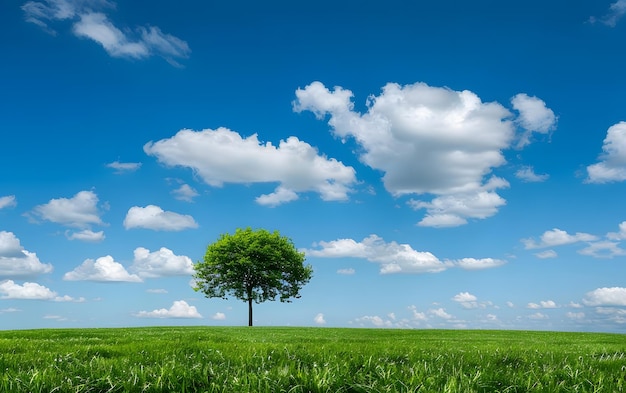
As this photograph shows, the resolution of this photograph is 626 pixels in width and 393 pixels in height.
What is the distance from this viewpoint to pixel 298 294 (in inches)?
2339

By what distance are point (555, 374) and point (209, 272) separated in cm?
5381

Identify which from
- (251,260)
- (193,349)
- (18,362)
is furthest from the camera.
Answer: (251,260)

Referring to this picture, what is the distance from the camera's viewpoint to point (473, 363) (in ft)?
26.7

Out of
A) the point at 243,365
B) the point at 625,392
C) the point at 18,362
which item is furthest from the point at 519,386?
the point at 18,362

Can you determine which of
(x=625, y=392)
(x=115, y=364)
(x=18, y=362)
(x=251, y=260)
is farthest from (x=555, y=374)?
(x=251, y=260)

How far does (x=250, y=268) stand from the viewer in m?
57.0

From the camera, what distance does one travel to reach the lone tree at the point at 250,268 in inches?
2239

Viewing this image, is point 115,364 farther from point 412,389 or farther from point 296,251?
point 296,251

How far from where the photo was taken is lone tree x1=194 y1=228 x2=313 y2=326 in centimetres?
5688

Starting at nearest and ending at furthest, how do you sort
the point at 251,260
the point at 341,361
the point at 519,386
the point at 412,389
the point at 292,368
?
the point at 412,389, the point at 519,386, the point at 292,368, the point at 341,361, the point at 251,260

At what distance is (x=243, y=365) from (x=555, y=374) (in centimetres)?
419

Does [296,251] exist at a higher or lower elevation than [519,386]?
higher

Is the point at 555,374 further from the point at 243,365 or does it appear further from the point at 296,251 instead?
the point at 296,251

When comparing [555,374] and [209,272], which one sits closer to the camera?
[555,374]
